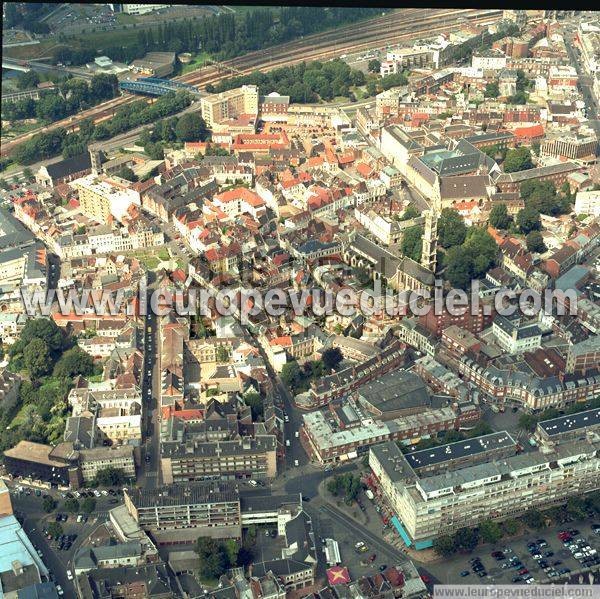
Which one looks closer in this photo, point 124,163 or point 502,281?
point 502,281

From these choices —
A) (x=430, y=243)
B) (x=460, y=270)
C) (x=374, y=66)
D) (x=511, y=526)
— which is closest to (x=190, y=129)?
(x=374, y=66)

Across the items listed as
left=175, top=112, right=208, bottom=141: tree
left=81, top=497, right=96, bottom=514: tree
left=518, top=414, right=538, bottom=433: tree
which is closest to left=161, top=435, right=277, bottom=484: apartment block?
left=81, top=497, right=96, bottom=514: tree

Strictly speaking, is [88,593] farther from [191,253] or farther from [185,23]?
[185,23]

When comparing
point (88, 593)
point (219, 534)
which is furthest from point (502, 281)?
point (88, 593)

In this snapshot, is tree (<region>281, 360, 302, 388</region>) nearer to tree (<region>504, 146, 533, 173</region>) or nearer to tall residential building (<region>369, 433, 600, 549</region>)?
tall residential building (<region>369, 433, 600, 549</region>)

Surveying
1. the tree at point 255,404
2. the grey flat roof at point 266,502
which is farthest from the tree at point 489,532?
the tree at point 255,404
